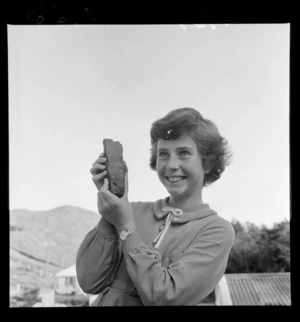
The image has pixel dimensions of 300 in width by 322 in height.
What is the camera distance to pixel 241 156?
164cm

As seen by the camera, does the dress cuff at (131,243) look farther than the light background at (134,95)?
No

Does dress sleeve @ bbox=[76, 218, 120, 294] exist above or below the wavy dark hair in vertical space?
below

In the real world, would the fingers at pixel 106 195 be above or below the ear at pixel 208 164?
below

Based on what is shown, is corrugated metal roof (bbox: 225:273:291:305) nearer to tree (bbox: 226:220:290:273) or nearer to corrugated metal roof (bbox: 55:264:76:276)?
tree (bbox: 226:220:290:273)

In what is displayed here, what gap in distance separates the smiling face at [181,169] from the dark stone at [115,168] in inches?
4.1

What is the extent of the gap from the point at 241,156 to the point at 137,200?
309mm

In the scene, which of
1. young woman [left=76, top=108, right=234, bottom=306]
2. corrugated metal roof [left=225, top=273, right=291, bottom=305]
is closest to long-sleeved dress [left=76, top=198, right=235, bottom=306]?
young woman [left=76, top=108, right=234, bottom=306]

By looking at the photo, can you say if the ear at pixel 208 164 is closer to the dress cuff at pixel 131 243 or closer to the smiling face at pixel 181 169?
the smiling face at pixel 181 169

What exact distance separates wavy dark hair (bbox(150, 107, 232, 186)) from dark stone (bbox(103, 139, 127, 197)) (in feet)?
0.28

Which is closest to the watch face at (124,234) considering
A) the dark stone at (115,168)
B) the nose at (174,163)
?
the dark stone at (115,168)

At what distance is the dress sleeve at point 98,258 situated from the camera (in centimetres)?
158

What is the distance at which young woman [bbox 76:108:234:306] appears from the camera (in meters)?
1.54

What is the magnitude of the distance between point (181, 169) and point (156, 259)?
25 centimetres
